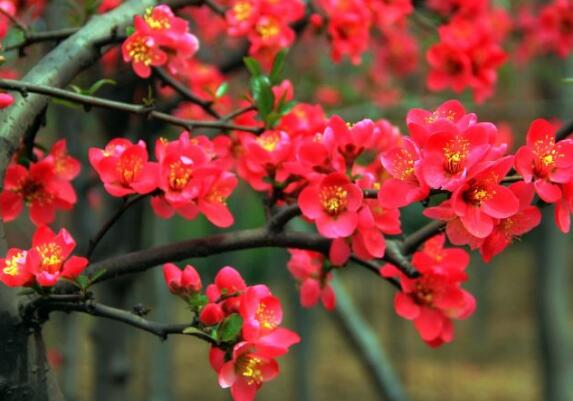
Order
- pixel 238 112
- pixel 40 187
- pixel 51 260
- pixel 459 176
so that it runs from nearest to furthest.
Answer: pixel 459 176 < pixel 51 260 < pixel 40 187 < pixel 238 112

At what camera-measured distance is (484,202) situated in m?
1.04

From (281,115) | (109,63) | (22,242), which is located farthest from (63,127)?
(22,242)

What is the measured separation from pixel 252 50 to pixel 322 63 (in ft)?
13.8

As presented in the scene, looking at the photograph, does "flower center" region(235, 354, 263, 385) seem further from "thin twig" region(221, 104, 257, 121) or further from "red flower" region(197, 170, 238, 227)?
"thin twig" region(221, 104, 257, 121)

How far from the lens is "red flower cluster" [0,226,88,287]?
1094 millimetres

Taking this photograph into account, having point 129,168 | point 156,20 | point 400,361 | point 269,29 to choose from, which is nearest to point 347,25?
point 269,29

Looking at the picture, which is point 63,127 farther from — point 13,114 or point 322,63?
point 322,63

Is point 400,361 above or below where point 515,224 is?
below

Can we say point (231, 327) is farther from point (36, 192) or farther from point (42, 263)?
point (36, 192)

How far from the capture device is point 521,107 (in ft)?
19.6

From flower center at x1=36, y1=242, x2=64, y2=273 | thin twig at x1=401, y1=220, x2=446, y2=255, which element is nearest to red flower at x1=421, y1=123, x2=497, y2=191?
thin twig at x1=401, y1=220, x2=446, y2=255

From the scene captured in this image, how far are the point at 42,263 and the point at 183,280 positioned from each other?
7.9 inches

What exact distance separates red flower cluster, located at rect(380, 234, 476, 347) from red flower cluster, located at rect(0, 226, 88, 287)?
1.56ft

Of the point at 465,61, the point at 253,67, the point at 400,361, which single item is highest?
the point at 253,67
